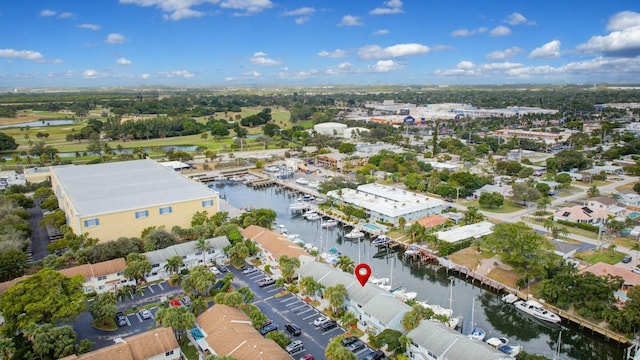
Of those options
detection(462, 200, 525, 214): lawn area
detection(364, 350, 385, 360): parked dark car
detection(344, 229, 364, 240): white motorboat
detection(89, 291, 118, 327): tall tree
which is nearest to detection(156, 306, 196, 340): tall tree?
detection(89, 291, 118, 327): tall tree

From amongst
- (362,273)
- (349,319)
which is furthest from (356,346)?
(362,273)

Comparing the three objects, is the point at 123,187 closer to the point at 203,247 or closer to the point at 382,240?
the point at 203,247

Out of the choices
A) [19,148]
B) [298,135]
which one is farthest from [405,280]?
[19,148]

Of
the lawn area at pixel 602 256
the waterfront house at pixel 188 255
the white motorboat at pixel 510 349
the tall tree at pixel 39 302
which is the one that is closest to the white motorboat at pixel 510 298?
the white motorboat at pixel 510 349

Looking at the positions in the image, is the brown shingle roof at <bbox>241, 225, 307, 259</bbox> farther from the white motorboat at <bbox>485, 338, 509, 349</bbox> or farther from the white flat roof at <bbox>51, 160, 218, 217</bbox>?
the white motorboat at <bbox>485, 338, 509, 349</bbox>

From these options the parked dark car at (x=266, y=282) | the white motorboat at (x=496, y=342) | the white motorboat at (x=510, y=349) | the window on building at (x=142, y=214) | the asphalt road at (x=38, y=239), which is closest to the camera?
the white motorboat at (x=510, y=349)

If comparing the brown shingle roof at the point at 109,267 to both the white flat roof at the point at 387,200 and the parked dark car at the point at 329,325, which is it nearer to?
the parked dark car at the point at 329,325

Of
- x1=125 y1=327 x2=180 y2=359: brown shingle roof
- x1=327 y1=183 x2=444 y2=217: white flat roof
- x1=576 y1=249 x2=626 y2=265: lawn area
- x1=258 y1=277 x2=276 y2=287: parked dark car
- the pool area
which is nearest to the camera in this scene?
x1=125 y1=327 x2=180 y2=359: brown shingle roof
